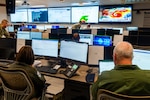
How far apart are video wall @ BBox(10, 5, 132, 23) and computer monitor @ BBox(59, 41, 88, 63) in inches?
299

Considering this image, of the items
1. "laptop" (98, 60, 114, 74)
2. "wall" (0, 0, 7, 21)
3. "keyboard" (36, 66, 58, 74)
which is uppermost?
"wall" (0, 0, 7, 21)

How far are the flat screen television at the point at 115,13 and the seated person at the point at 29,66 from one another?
8394 mm

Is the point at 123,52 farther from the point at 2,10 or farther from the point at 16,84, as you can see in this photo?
the point at 2,10

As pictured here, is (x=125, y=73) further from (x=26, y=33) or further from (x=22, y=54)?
(x=26, y=33)

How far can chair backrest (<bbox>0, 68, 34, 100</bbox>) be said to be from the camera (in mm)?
1868

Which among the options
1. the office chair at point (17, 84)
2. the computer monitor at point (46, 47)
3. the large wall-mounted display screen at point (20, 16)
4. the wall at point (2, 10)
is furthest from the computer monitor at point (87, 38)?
the large wall-mounted display screen at point (20, 16)

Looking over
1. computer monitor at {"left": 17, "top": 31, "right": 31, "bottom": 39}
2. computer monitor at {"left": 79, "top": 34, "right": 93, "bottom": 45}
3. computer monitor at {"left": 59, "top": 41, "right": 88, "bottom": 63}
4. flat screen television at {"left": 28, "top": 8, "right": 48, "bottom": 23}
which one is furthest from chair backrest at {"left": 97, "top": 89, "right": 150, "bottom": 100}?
flat screen television at {"left": 28, "top": 8, "right": 48, "bottom": 23}

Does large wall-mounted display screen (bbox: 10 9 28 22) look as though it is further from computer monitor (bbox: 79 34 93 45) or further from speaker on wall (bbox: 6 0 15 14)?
computer monitor (bbox: 79 34 93 45)

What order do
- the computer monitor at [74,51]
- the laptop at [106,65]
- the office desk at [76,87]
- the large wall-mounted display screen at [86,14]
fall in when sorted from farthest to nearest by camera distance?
the large wall-mounted display screen at [86,14] → the computer monitor at [74,51] → the office desk at [76,87] → the laptop at [106,65]

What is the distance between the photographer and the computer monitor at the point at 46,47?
2984 millimetres

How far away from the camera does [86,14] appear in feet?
35.8

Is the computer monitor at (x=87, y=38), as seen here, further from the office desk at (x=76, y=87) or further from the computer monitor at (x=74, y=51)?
the office desk at (x=76, y=87)

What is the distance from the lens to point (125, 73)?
131cm

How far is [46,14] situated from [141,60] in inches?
412
